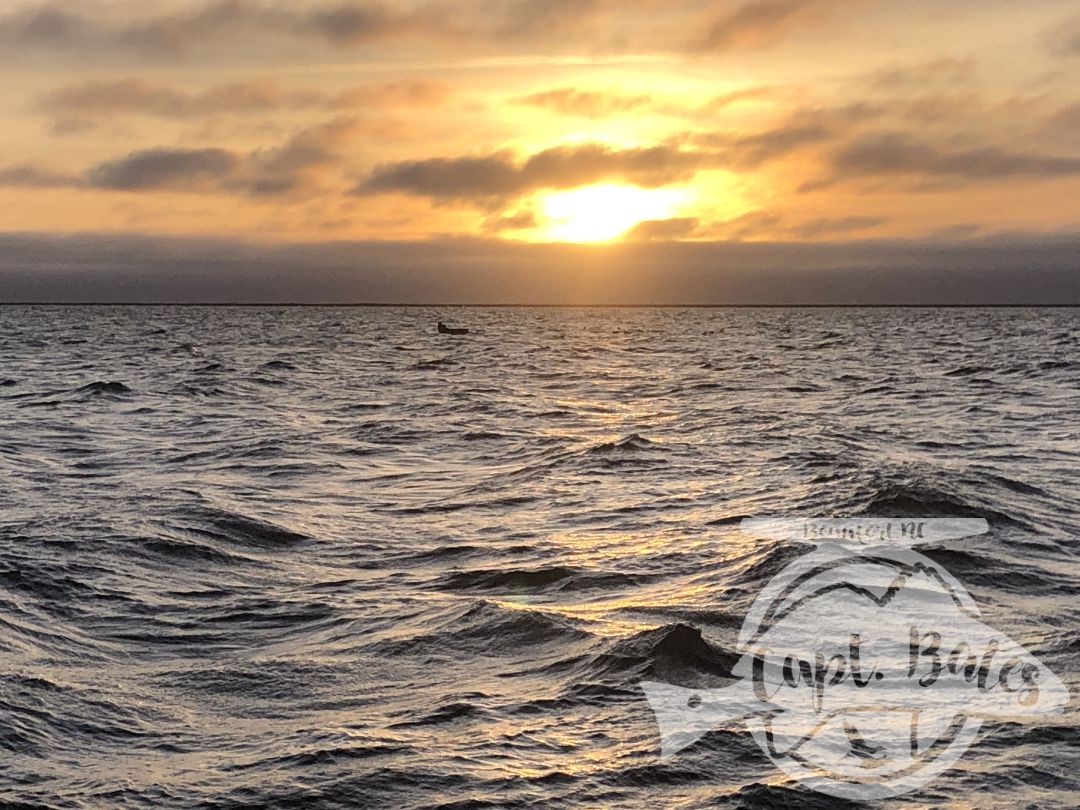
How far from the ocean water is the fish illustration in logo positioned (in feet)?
0.74

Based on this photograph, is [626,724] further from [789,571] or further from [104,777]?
[789,571]

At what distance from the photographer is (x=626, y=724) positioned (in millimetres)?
8055

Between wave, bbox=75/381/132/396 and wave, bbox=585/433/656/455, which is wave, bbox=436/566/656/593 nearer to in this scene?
wave, bbox=585/433/656/455

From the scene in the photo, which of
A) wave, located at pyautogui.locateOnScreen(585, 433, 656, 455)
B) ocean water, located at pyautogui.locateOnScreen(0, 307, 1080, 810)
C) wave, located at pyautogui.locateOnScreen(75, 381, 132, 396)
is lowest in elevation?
ocean water, located at pyautogui.locateOnScreen(0, 307, 1080, 810)

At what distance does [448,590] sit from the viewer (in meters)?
12.3

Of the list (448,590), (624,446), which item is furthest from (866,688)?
(624,446)

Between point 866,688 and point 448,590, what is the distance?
502 cm

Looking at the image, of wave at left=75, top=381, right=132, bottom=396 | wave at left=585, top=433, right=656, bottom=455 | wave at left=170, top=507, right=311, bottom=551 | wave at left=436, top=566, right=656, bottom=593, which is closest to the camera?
wave at left=436, top=566, right=656, bottom=593

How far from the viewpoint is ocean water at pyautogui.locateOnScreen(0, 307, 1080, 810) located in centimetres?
727

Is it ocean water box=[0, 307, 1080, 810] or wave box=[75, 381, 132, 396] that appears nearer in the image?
ocean water box=[0, 307, 1080, 810]

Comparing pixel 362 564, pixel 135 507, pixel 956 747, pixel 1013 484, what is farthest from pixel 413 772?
pixel 1013 484

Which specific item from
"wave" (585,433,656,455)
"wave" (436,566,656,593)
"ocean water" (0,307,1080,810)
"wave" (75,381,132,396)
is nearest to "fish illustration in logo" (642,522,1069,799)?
"ocean water" (0,307,1080,810)

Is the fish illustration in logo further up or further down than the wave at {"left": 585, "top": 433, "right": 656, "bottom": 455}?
further down

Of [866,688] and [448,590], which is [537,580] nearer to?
[448,590]
